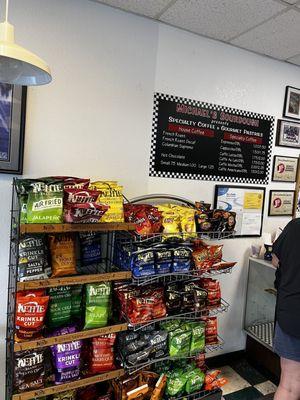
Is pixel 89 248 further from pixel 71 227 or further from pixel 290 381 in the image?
pixel 290 381

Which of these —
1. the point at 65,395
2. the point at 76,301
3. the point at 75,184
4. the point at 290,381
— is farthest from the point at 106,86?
the point at 290,381

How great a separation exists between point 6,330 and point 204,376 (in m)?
1.25

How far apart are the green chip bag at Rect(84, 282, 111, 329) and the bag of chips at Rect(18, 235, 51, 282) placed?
253mm

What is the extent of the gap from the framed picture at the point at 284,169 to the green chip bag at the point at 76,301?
6.28ft

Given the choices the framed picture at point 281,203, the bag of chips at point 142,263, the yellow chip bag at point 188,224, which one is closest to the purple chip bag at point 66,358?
the bag of chips at point 142,263

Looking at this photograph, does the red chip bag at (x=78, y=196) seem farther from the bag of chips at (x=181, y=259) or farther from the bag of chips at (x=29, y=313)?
the bag of chips at (x=181, y=259)

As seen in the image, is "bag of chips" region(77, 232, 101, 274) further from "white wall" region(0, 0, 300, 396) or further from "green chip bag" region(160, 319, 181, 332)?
"green chip bag" region(160, 319, 181, 332)

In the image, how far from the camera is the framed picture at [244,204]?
2471 mm

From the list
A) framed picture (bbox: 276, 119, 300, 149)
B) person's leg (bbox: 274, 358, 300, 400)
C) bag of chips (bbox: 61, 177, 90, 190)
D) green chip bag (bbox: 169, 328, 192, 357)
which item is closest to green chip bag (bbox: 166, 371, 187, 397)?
green chip bag (bbox: 169, 328, 192, 357)

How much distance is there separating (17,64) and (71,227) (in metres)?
0.73

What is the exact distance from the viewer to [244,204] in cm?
257

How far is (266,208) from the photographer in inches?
107

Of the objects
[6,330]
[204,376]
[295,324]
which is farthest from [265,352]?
[6,330]

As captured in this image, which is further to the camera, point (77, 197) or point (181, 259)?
point (181, 259)
